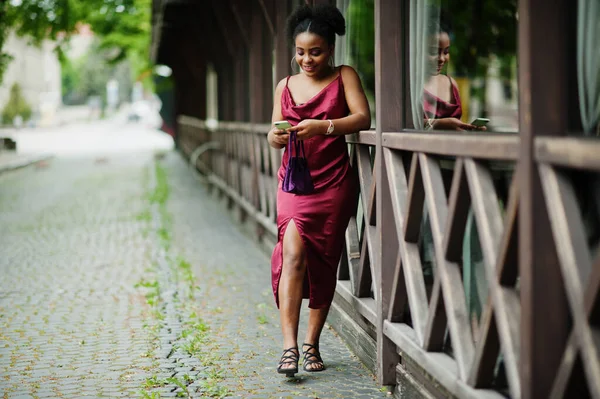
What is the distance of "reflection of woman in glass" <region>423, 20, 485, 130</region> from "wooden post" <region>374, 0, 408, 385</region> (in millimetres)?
300

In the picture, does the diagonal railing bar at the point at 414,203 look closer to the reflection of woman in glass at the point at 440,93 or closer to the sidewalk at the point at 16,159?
the reflection of woman in glass at the point at 440,93

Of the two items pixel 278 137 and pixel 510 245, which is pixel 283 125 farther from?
pixel 510 245

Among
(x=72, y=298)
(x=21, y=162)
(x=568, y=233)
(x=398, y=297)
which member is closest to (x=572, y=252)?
(x=568, y=233)

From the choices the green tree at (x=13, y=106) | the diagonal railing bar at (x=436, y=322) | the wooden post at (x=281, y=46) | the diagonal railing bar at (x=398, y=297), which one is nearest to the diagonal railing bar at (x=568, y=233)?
the diagonal railing bar at (x=436, y=322)

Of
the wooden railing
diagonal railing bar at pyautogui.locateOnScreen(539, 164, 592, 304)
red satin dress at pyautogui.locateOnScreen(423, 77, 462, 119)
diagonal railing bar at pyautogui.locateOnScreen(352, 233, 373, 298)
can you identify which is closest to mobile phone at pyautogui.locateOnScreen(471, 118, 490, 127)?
red satin dress at pyautogui.locateOnScreen(423, 77, 462, 119)

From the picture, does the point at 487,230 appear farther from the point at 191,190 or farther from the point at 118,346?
the point at 191,190

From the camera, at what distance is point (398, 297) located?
4863 millimetres

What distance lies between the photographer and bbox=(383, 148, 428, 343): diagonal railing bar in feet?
14.7

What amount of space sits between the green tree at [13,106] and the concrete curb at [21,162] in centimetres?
3072

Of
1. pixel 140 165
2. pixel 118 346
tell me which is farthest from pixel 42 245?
pixel 140 165

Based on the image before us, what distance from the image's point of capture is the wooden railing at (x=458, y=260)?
2723 millimetres

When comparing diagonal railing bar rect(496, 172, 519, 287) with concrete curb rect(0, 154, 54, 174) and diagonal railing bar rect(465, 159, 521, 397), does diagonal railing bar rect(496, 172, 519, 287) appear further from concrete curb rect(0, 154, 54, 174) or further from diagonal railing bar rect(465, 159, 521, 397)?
concrete curb rect(0, 154, 54, 174)

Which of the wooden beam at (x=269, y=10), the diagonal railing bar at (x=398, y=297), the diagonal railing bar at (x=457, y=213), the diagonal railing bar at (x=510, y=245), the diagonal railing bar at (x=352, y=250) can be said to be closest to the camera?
the diagonal railing bar at (x=510, y=245)

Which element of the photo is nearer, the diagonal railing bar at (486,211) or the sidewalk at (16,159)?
the diagonal railing bar at (486,211)
